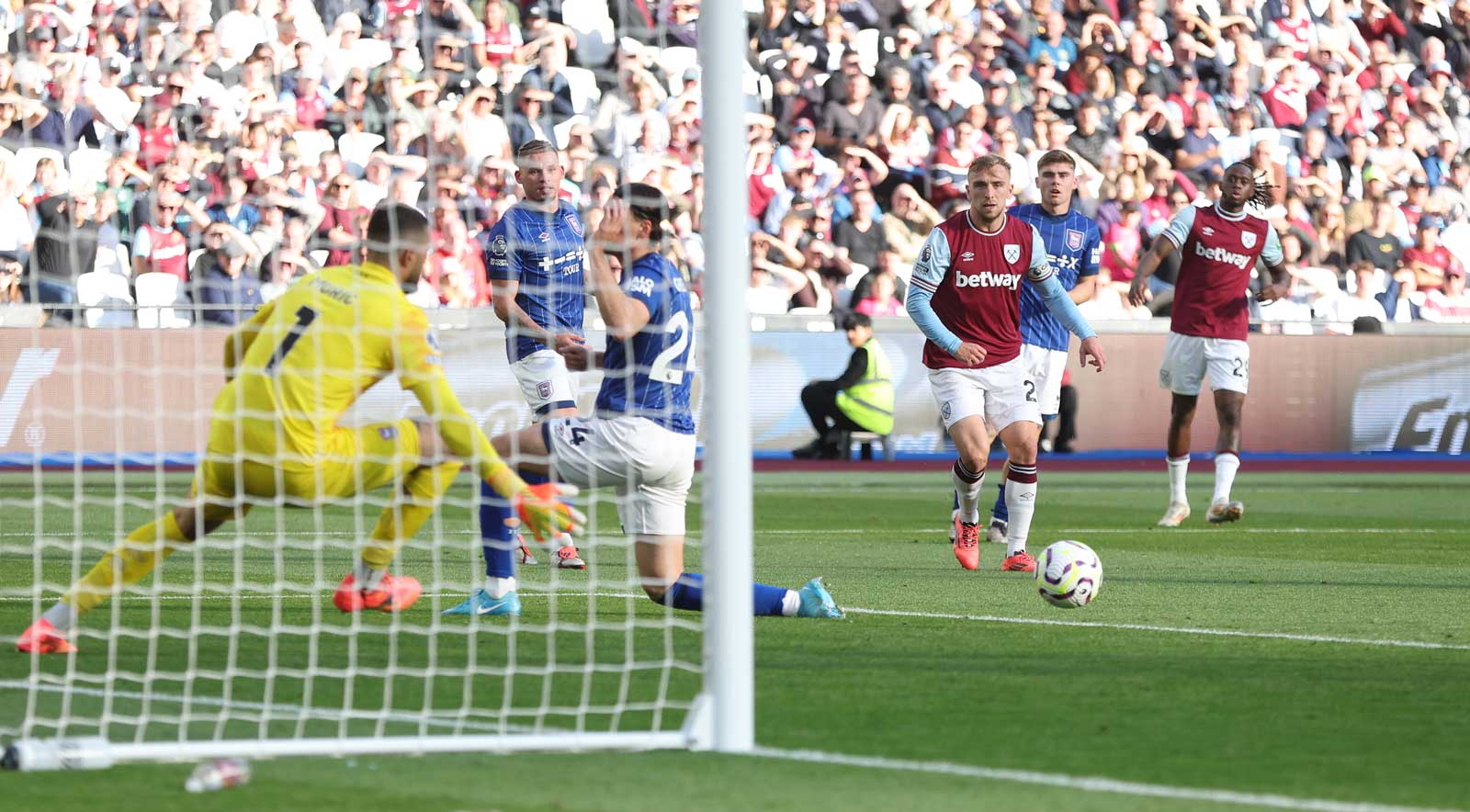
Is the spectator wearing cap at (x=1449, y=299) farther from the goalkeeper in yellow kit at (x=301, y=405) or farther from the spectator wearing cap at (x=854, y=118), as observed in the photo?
the goalkeeper in yellow kit at (x=301, y=405)

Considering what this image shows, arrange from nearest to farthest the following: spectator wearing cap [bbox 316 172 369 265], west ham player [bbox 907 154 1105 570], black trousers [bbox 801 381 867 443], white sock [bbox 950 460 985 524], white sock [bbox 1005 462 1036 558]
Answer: spectator wearing cap [bbox 316 172 369 265] < west ham player [bbox 907 154 1105 570] < white sock [bbox 1005 462 1036 558] < white sock [bbox 950 460 985 524] < black trousers [bbox 801 381 867 443]

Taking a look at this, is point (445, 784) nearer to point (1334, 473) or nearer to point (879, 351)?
point (879, 351)

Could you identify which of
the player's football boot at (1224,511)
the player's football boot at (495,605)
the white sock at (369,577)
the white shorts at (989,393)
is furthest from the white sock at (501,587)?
the player's football boot at (1224,511)

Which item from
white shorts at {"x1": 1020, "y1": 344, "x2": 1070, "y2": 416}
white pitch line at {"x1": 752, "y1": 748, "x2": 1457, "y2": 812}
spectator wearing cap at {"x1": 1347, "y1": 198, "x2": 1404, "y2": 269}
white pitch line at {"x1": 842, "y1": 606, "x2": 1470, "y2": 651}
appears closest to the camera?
white pitch line at {"x1": 752, "y1": 748, "x2": 1457, "y2": 812}

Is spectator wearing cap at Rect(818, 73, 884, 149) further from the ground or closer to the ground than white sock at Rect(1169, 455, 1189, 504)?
further from the ground

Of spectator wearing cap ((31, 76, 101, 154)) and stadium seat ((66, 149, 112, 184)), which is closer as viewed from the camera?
spectator wearing cap ((31, 76, 101, 154))

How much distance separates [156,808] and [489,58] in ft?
24.7

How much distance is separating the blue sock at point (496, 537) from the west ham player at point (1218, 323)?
6.42 m

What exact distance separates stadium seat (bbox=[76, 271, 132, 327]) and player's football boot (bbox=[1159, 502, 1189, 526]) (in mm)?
6672

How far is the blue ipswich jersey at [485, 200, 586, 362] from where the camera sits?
36.0 feet

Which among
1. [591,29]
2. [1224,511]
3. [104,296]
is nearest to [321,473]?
[591,29]

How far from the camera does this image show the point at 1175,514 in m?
13.9

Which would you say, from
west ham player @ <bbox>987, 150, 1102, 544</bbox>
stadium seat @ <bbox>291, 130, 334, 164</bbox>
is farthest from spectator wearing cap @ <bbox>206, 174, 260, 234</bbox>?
west ham player @ <bbox>987, 150, 1102, 544</bbox>

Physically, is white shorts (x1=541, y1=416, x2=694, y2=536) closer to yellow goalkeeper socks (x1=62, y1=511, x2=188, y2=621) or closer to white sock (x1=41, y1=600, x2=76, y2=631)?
yellow goalkeeper socks (x1=62, y1=511, x2=188, y2=621)
